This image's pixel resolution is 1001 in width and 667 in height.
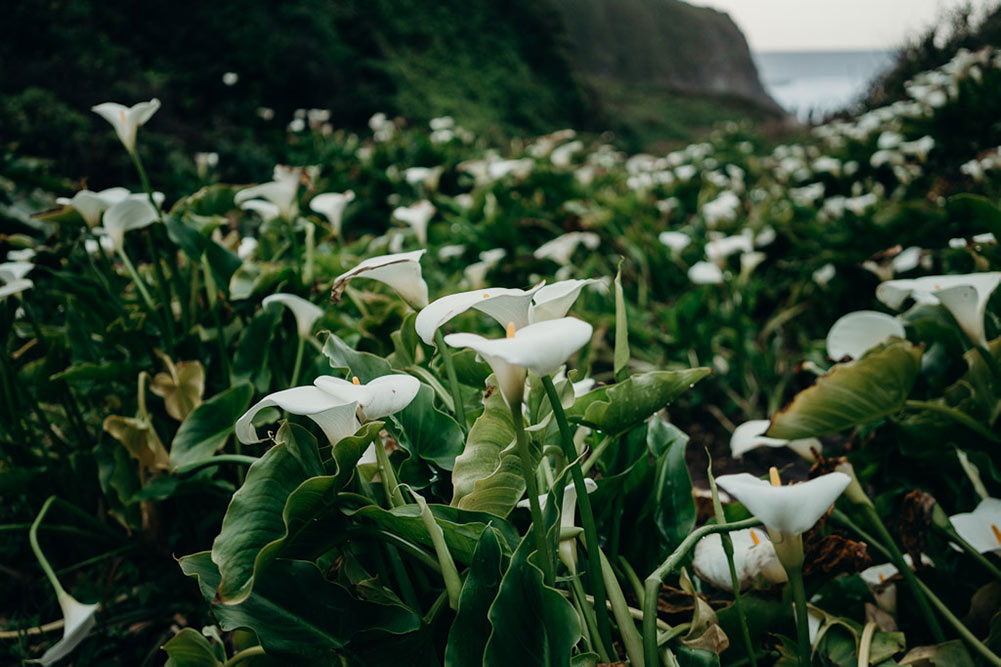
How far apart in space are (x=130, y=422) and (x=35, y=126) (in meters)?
3.50

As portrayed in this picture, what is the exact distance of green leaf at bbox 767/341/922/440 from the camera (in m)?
0.78

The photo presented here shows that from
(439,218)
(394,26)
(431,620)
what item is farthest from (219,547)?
(394,26)

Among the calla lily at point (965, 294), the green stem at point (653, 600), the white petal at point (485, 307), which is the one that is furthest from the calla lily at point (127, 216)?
the calla lily at point (965, 294)

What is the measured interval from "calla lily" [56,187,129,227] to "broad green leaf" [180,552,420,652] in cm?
89

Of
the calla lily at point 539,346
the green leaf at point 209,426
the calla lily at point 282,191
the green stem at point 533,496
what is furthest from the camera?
the calla lily at point 282,191

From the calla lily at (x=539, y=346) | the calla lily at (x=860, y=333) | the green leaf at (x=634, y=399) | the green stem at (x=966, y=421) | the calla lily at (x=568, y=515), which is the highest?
the calla lily at (x=539, y=346)

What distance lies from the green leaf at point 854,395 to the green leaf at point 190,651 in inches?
29.4

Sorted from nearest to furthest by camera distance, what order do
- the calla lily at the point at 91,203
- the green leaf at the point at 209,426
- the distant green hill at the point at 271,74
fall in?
1. the green leaf at the point at 209,426
2. the calla lily at the point at 91,203
3. the distant green hill at the point at 271,74

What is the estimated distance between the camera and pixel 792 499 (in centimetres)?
54

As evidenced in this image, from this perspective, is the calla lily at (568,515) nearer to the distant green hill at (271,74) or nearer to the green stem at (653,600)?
the green stem at (653,600)

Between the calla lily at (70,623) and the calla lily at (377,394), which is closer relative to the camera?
the calla lily at (377,394)

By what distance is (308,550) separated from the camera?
0.68 meters

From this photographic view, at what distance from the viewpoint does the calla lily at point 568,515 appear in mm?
725

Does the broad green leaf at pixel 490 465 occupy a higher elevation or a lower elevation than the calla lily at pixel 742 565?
higher
